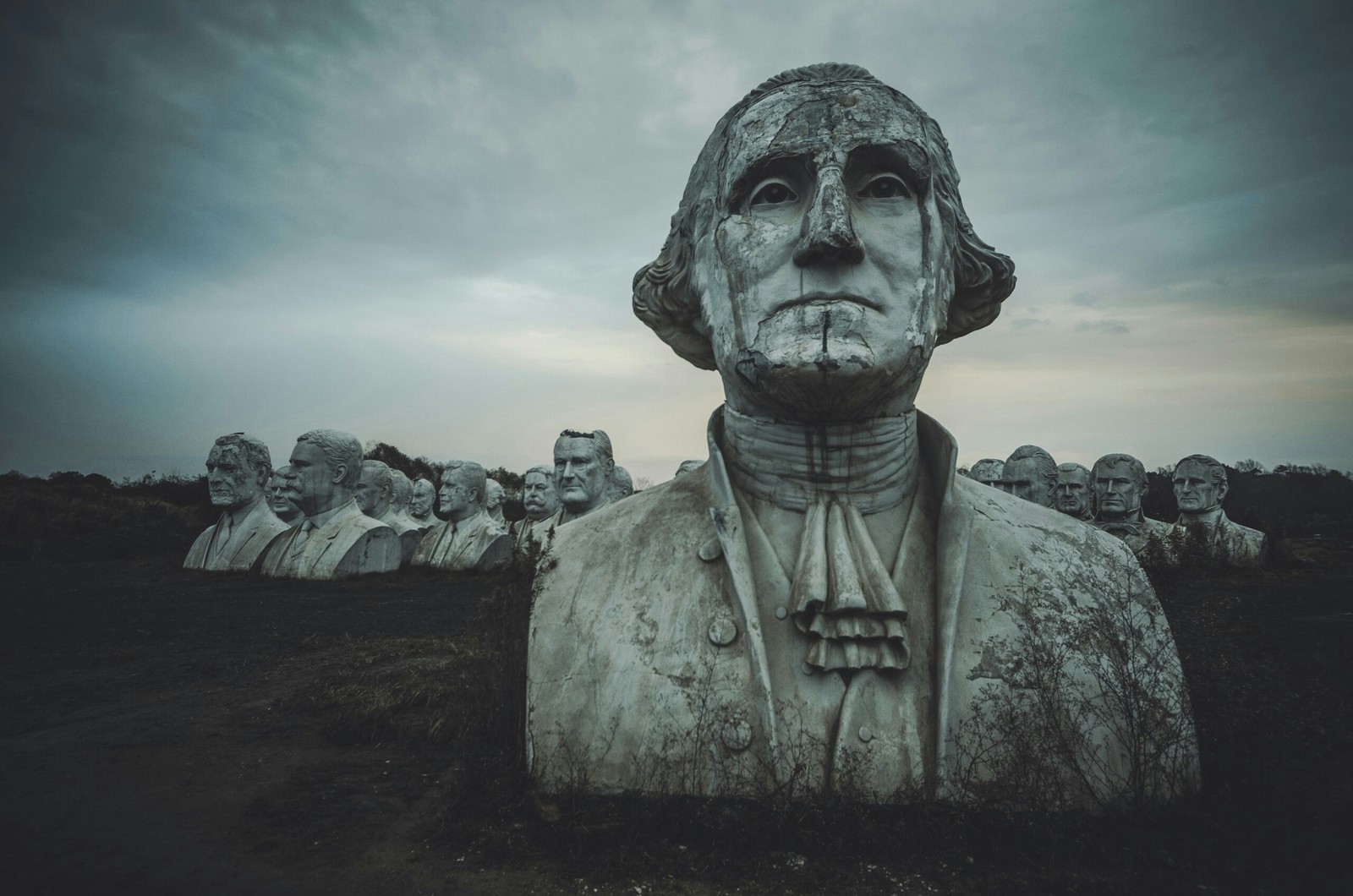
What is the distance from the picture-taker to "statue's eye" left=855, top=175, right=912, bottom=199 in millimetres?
2797

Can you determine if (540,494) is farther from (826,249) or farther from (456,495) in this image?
(826,249)

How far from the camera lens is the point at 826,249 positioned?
2.57 metres

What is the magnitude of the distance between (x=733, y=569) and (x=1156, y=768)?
1545mm

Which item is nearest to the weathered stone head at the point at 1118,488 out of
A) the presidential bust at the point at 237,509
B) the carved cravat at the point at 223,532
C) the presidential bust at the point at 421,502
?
the presidential bust at the point at 237,509

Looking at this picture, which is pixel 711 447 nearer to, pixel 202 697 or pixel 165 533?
pixel 202 697

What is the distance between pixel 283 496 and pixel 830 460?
13.8 metres

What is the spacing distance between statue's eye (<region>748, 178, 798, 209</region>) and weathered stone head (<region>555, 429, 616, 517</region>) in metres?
9.85

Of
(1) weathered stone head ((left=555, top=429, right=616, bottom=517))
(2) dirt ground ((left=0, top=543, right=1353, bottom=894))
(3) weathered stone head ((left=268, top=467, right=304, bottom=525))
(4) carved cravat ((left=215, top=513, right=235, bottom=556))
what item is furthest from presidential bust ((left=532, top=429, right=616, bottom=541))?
(2) dirt ground ((left=0, top=543, right=1353, bottom=894))

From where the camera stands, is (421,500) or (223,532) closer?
(223,532)

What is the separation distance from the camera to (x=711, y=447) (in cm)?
305

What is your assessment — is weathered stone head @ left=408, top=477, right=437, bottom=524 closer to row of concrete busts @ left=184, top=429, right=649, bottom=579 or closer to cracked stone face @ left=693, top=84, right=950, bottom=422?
row of concrete busts @ left=184, top=429, right=649, bottom=579

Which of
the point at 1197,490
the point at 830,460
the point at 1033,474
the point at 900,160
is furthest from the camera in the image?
the point at 1033,474

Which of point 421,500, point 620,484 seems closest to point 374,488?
point 421,500

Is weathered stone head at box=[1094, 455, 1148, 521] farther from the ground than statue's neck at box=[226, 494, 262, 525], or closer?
farther from the ground
